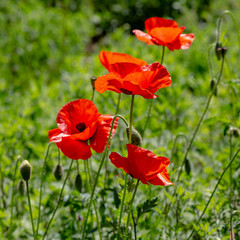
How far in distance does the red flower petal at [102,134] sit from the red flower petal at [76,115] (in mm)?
24

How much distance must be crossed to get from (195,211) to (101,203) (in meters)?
0.44

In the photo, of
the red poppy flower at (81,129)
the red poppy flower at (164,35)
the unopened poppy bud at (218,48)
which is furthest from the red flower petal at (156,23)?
the red poppy flower at (81,129)

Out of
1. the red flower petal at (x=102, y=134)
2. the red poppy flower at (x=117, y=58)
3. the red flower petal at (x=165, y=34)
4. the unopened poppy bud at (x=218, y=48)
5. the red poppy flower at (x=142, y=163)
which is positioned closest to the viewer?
the red poppy flower at (x=142, y=163)

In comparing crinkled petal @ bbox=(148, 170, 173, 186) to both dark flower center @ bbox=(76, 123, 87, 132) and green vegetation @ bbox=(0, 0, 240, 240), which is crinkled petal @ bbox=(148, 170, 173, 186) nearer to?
green vegetation @ bbox=(0, 0, 240, 240)

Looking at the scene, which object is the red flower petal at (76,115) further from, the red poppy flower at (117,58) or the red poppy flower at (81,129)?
the red poppy flower at (117,58)

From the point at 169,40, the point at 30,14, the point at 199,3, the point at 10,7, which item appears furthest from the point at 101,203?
the point at 199,3

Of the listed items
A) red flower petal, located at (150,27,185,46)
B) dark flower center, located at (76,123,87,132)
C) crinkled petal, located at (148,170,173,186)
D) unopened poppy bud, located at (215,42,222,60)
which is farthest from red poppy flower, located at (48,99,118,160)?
unopened poppy bud, located at (215,42,222,60)

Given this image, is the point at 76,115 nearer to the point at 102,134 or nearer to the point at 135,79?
the point at 102,134

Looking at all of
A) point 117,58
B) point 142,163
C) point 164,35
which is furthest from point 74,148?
point 164,35

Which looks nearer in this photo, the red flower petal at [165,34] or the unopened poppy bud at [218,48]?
the red flower petal at [165,34]

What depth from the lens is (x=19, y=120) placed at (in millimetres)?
2584

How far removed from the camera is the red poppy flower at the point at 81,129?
1269 millimetres

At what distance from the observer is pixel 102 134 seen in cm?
133

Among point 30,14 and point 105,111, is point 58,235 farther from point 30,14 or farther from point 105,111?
point 30,14
